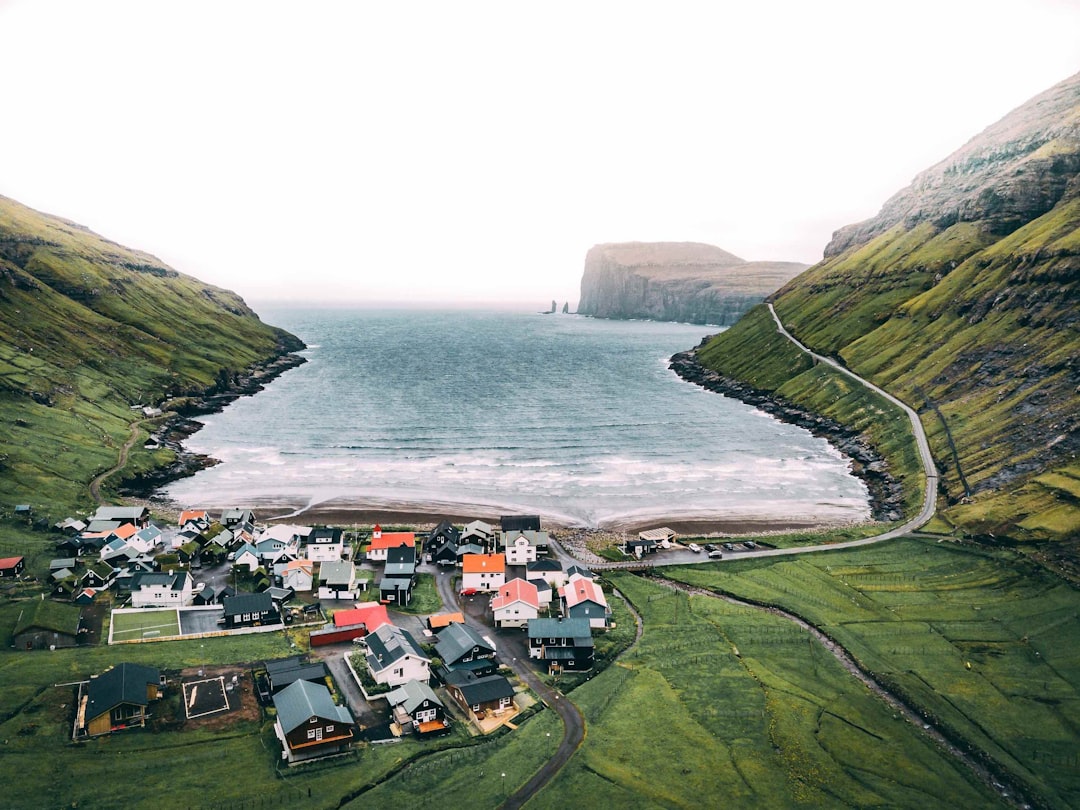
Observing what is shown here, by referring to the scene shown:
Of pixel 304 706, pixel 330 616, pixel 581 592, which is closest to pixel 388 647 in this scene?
pixel 304 706

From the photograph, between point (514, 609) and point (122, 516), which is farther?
point (122, 516)

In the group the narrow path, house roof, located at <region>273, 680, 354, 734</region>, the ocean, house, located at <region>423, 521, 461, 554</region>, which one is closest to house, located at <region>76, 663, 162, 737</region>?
house roof, located at <region>273, 680, 354, 734</region>

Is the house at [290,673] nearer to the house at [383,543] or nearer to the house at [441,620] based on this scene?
the house at [441,620]

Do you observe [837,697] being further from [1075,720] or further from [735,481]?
[735,481]

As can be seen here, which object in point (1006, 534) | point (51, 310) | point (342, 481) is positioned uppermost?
point (51, 310)

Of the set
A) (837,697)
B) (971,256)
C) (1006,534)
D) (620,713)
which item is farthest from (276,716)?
(971,256)

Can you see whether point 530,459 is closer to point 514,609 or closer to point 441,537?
point 441,537

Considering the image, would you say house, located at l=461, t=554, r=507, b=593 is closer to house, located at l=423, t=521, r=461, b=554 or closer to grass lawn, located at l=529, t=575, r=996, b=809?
house, located at l=423, t=521, r=461, b=554
